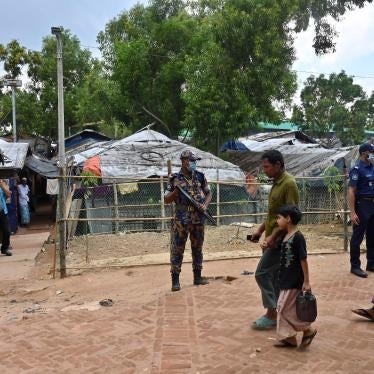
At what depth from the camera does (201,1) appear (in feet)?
79.1

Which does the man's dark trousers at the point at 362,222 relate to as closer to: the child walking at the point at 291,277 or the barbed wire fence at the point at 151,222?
the barbed wire fence at the point at 151,222

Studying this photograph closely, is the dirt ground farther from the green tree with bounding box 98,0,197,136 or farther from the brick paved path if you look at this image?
the green tree with bounding box 98,0,197,136

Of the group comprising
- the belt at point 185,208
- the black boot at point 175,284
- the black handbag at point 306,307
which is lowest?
the black boot at point 175,284

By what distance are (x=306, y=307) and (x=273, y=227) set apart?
2.79 feet

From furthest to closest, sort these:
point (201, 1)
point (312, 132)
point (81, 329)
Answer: point (312, 132) → point (201, 1) → point (81, 329)

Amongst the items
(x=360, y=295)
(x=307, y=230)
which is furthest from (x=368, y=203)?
(x=307, y=230)

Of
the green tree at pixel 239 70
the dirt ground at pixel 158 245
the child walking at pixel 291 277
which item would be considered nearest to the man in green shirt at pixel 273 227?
the child walking at pixel 291 277

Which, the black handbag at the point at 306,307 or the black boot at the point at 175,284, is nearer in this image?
the black handbag at the point at 306,307

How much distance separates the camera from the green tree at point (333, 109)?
26.0 meters

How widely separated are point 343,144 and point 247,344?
81.8 ft

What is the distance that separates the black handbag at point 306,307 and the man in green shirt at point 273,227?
0.56 meters

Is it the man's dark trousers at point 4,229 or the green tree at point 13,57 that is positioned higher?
the green tree at point 13,57

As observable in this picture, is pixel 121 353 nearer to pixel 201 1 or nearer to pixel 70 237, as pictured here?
pixel 70 237

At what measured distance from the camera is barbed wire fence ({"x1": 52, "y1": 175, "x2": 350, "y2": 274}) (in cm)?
978
